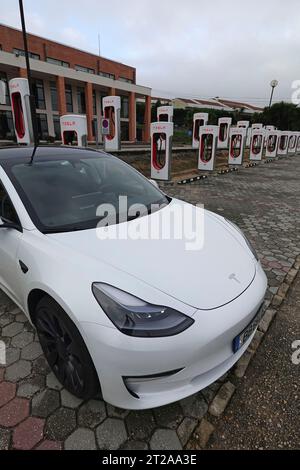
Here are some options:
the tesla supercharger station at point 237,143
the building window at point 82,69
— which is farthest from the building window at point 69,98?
the tesla supercharger station at point 237,143

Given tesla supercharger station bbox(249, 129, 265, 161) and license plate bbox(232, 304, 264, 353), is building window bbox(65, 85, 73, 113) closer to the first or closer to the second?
tesla supercharger station bbox(249, 129, 265, 161)

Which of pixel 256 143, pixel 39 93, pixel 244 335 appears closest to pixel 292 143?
pixel 256 143

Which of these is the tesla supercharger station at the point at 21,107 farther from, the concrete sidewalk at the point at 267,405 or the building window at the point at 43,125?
the building window at the point at 43,125

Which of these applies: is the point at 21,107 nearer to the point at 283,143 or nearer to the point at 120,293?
the point at 120,293

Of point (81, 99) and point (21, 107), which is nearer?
point (21, 107)

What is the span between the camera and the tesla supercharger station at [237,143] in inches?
586

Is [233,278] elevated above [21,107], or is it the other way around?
[21,107]

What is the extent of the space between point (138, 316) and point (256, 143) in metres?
18.8

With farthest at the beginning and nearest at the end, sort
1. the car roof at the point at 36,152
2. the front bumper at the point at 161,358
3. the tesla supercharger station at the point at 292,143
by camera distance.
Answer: the tesla supercharger station at the point at 292,143, the car roof at the point at 36,152, the front bumper at the point at 161,358

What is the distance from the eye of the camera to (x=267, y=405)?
1884 millimetres

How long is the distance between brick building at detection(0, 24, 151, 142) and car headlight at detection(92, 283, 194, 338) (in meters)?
27.3

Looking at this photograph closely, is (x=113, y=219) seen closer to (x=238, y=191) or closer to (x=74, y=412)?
(x=74, y=412)

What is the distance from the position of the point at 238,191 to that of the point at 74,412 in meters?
8.47

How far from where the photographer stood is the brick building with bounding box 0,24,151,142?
25.3m
